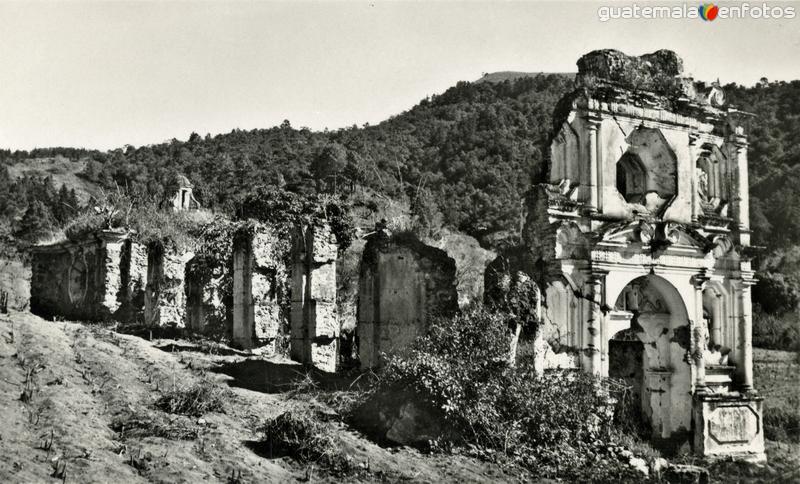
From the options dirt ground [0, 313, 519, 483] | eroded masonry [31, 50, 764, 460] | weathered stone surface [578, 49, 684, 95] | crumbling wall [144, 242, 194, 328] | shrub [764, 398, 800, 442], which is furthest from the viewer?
crumbling wall [144, 242, 194, 328]

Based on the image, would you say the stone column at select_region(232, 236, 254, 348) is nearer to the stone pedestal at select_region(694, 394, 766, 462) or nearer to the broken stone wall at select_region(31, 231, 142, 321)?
the broken stone wall at select_region(31, 231, 142, 321)

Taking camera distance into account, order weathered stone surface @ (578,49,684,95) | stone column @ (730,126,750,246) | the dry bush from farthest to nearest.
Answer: stone column @ (730,126,750,246) < weathered stone surface @ (578,49,684,95) < the dry bush

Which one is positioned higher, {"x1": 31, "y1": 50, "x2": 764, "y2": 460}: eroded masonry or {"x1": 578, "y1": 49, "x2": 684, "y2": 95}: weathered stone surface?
{"x1": 578, "y1": 49, "x2": 684, "y2": 95}: weathered stone surface

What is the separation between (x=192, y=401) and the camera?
37.3 feet

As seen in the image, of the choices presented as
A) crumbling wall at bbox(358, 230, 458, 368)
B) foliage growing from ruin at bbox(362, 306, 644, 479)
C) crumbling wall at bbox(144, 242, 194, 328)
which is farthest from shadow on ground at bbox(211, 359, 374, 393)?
crumbling wall at bbox(144, 242, 194, 328)

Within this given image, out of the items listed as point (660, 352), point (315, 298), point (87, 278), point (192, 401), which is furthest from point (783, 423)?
point (87, 278)

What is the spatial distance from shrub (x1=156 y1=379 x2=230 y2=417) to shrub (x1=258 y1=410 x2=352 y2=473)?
3.94 ft

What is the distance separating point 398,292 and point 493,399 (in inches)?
153

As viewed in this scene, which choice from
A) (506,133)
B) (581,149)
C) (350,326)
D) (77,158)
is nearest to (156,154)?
(77,158)

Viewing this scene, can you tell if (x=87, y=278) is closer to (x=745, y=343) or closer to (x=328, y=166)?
(x=745, y=343)

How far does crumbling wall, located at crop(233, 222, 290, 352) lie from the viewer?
18.1 m

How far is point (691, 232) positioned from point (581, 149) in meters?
3.15

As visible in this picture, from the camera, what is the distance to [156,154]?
71812 mm

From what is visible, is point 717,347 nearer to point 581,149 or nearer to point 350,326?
point 581,149
